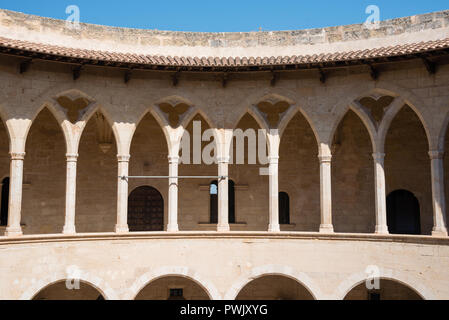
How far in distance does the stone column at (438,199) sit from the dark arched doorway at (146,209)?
29.4 ft

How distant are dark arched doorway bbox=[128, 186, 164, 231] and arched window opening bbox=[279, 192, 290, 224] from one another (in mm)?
4138

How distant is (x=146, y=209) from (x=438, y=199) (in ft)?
31.2

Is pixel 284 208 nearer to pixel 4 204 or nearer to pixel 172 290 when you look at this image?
pixel 172 290

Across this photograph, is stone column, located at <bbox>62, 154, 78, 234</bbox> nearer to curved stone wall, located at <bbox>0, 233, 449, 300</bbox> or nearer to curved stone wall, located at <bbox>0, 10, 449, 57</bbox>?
curved stone wall, located at <bbox>0, 233, 449, 300</bbox>

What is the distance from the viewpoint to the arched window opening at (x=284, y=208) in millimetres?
19141

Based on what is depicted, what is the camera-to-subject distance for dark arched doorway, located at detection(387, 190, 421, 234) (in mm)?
17922

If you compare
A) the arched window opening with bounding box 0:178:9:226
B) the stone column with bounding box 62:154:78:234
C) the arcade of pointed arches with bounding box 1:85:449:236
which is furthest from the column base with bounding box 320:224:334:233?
the arched window opening with bounding box 0:178:9:226

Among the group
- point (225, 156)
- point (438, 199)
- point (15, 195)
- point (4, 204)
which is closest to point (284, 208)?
point (225, 156)

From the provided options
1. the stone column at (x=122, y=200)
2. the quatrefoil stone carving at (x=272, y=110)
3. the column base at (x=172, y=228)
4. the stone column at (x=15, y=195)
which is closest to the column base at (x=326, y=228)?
the column base at (x=172, y=228)

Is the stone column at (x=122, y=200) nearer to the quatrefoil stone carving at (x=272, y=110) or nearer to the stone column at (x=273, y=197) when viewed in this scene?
the stone column at (x=273, y=197)

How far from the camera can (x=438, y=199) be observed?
47.2ft

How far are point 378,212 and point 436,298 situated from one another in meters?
2.69
